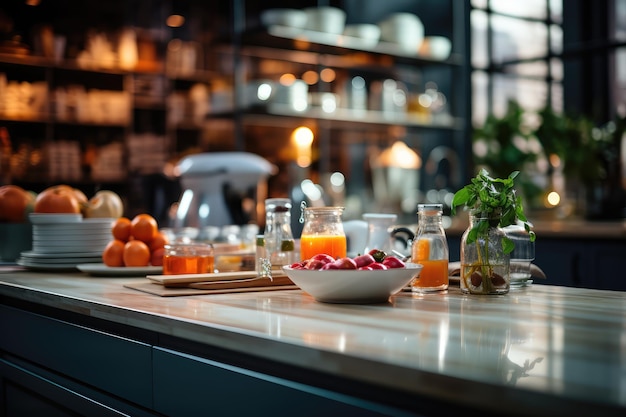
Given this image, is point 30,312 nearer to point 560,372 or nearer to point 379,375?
point 379,375

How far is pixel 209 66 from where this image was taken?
18.9ft

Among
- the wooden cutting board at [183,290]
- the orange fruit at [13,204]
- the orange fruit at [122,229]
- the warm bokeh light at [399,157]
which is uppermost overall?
the warm bokeh light at [399,157]

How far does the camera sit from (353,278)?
1.44 meters

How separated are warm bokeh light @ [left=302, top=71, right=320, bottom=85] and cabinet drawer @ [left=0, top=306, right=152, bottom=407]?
14.6 feet

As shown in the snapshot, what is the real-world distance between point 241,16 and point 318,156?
1177mm

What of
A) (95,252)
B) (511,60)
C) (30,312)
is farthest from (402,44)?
(30,312)

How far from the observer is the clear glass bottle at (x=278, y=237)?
1917 millimetres

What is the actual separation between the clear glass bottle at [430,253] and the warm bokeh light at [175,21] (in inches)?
172

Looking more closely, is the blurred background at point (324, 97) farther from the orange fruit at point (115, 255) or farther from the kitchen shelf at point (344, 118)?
the orange fruit at point (115, 255)

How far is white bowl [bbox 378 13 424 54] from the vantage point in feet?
21.0

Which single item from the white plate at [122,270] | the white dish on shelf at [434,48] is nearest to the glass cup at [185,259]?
the white plate at [122,270]

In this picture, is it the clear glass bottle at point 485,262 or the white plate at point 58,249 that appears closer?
the clear glass bottle at point 485,262

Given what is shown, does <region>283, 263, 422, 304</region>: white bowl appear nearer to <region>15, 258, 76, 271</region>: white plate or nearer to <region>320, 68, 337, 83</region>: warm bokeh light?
<region>15, 258, 76, 271</region>: white plate

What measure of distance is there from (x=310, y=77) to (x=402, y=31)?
82 cm
